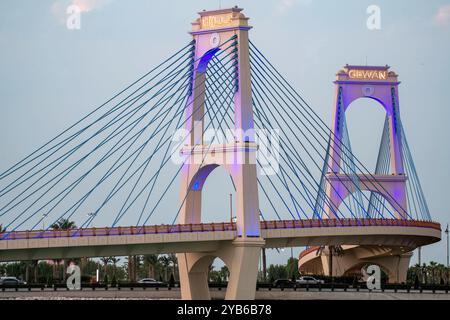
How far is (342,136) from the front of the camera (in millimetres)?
146500

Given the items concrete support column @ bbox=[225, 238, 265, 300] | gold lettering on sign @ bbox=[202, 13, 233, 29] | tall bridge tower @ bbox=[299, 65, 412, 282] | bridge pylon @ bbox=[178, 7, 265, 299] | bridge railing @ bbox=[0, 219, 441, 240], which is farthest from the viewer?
tall bridge tower @ bbox=[299, 65, 412, 282]

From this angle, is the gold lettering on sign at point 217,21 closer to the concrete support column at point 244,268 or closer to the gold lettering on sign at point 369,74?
the concrete support column at point 244,268

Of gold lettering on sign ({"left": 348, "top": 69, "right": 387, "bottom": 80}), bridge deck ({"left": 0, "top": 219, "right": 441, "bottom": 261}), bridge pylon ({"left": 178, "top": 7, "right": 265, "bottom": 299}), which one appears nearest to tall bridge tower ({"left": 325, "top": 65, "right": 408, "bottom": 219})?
gold lettering on sign ({"left": 348, "top": 69, "right": 387, "bottom": 80})

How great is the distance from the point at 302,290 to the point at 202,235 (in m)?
19.8

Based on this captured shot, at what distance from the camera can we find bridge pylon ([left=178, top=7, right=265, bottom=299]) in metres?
100

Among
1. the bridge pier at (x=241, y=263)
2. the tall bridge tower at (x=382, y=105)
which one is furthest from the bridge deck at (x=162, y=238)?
the tall bridge tower at (x=382, y=105)

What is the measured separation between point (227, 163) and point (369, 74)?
49.1 metres

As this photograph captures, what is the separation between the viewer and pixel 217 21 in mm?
105000

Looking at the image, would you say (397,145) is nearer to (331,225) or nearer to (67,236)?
(331,225)

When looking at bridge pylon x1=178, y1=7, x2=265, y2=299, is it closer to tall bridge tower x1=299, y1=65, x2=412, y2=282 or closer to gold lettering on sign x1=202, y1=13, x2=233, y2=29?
gold lettering on sign x1=202, y1=13, x2=233, y2=29

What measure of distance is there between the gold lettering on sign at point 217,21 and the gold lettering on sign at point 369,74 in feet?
145

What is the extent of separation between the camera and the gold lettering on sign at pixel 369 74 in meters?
147

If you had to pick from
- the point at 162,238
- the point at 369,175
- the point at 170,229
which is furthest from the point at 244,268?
the point at 369,175
